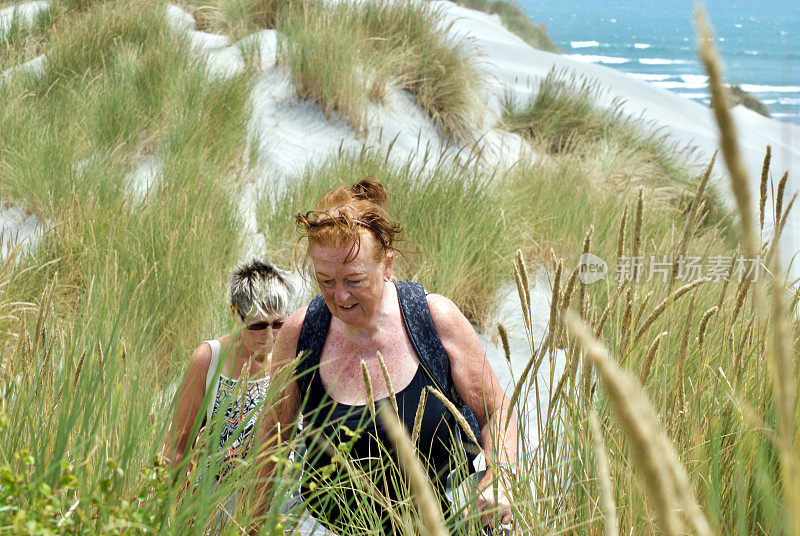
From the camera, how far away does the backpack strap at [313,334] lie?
7.29 feet

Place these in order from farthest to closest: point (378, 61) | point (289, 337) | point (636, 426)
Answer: point (378, 61) < point (289, 337) < point (636, 426)

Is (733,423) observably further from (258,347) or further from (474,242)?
(474,242)

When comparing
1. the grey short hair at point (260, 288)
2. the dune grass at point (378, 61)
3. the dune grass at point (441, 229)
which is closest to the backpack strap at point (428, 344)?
the grey short hair at point (260, 288)

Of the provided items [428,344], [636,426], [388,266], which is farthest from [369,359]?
[636,426]

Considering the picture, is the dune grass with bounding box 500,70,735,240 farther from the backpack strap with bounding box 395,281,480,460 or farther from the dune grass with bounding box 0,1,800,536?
the backpack strap with bounding box 395,281,480,460

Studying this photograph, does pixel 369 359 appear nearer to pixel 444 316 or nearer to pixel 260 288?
pixel 444 316

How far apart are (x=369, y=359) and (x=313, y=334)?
7.5 inches

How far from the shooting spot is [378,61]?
719 cm

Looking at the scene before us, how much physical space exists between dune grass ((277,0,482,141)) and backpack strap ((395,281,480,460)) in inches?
185

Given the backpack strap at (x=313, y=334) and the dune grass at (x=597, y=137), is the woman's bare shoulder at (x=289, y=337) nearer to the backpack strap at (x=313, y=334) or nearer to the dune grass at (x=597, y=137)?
the backpack strap at (x=313, y=334)

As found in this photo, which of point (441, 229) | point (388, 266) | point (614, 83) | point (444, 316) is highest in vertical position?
point (388, 266)

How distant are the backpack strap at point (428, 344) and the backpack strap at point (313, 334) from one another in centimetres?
25

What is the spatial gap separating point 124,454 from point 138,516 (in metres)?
0.20

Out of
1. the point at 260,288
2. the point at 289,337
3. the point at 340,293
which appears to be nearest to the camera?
the point at 340,293
